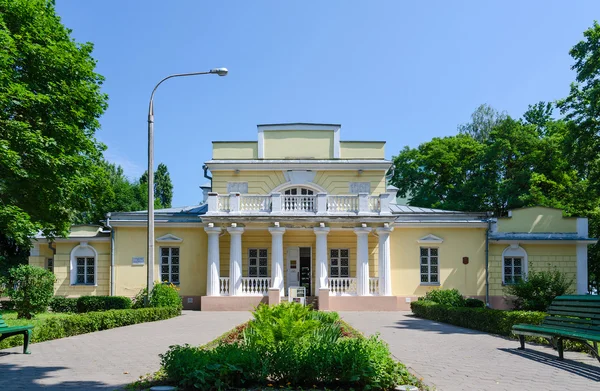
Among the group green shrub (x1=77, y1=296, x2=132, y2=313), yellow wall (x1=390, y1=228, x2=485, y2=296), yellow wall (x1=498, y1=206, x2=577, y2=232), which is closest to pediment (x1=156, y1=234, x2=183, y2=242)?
green shrub (x1=77, y1=296, x2=132, y2=313)

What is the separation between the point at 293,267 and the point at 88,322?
42.8 feet

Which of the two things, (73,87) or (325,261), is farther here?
(325,261)

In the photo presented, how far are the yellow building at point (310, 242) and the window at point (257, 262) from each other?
0.05 metres

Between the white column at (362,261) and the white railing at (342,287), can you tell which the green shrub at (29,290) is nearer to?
the white railing at (342,287)

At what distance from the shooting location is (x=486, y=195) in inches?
1489

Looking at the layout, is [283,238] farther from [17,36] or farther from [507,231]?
[17,36]

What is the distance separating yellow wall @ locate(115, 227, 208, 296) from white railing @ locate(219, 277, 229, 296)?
1.53 metres

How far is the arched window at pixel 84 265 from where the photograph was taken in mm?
25500

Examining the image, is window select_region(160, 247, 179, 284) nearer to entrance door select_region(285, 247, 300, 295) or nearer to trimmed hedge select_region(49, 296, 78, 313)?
trimmed hedge select_region(49, 296, 78, 313)

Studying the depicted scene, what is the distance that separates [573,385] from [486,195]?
3165 centimetres

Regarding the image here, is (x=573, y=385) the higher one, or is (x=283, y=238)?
(x=283, y=238)

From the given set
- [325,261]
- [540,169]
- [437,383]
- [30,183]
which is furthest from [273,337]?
[540,169]

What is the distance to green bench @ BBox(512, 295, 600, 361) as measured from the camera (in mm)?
9329

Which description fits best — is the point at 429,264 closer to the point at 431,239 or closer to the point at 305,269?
the point at 431,239
